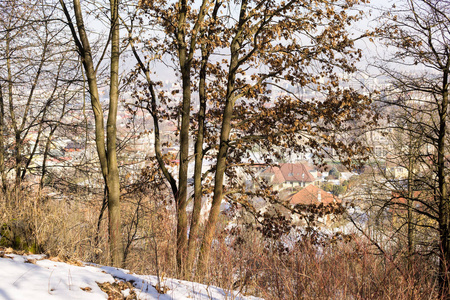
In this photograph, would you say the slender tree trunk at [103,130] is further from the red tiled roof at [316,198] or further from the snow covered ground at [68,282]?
the red tiled roof at [316,198]

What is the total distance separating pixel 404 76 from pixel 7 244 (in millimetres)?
9080

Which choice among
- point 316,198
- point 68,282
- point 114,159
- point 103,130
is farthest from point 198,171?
point 316,198

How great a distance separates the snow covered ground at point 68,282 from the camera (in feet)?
11.7

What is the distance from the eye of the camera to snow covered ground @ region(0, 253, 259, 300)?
3553 millimetres

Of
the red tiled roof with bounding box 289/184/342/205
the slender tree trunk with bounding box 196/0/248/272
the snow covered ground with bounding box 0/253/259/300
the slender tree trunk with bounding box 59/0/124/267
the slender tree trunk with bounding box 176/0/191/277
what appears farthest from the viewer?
the red tiled roof with bounding box 289/184/342/205

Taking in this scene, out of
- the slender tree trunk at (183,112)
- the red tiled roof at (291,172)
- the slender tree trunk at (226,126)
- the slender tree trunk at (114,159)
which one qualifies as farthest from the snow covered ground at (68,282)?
the red tiled roof at (291,172)

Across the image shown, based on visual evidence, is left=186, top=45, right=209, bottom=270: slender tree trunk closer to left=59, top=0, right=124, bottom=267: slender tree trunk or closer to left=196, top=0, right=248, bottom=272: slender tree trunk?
left=196, top=0, right=248, bottom=272: slender tree trunk

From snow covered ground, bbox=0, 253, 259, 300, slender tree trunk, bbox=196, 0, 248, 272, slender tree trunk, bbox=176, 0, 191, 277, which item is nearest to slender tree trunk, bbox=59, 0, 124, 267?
slender tree trunk, bbox=176, 0, 191, 277

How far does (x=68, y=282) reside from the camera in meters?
3.88

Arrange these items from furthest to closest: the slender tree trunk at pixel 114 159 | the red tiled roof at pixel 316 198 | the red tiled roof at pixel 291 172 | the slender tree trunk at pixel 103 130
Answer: the red tiled roof at pixel 316 198 → the red tiled roof at pixel 291 172 → the slender tree trunk at pixel 103 130 → the slender tree trunk at pixel 114 159

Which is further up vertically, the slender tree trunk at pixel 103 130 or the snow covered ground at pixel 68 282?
the slender tree trunk at pixel 103 130

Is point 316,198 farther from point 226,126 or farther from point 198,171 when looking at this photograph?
point 226,126

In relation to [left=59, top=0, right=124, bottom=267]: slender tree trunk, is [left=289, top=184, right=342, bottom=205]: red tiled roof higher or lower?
lower

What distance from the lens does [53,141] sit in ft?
42.7
